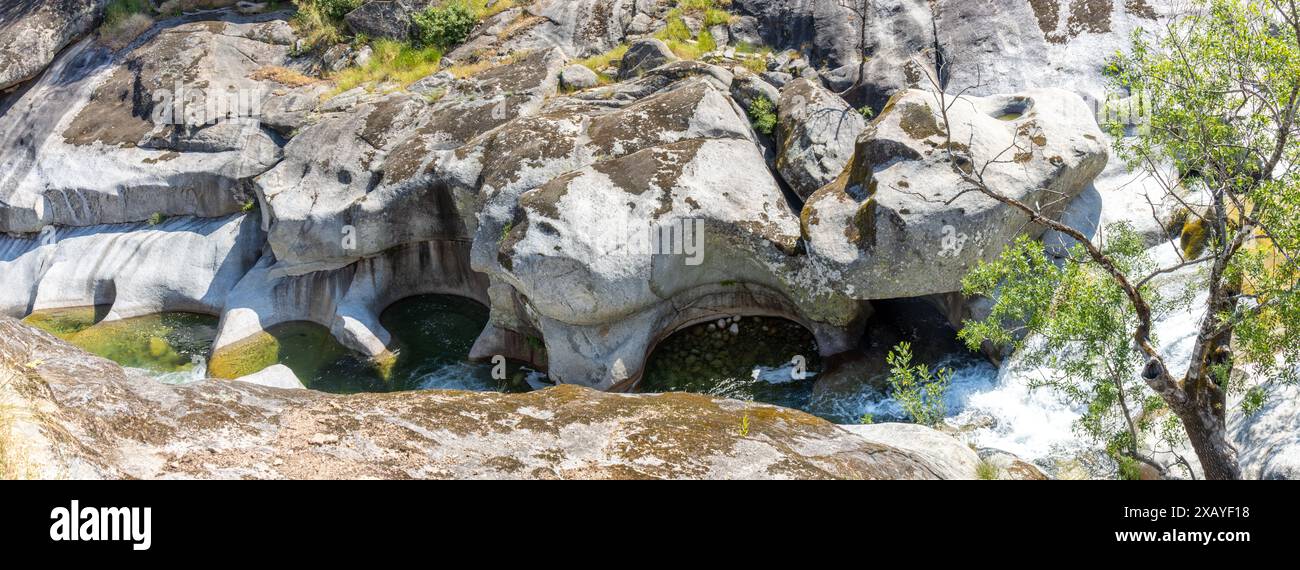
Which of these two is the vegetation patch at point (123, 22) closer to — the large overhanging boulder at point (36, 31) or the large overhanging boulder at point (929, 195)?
the large overhanging boulder at point (36, 31)

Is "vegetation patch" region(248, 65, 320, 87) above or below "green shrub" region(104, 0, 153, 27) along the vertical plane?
below

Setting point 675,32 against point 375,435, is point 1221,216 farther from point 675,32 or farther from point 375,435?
point 675,32

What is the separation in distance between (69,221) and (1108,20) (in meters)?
34.9

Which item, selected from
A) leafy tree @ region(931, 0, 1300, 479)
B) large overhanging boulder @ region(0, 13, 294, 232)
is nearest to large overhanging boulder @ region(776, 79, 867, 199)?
leafy tree @ region(931, 0, 1300, 479)

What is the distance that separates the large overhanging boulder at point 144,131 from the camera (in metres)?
26.7

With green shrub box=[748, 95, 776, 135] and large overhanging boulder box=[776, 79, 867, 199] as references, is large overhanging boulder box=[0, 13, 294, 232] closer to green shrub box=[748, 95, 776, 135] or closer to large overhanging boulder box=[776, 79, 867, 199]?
green shrub box=[748, 95, 776, 135]

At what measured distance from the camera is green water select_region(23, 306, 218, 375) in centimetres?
2294

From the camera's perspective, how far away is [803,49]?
27.6 m

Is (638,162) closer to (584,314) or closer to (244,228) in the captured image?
(584,314)

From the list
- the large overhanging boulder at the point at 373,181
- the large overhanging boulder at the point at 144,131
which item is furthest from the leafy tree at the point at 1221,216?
the large overhanging boulder at the point at 144,131

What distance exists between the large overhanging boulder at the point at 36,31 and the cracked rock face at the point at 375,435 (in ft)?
101

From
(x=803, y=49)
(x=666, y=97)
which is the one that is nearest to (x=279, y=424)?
(x=666, y=97)

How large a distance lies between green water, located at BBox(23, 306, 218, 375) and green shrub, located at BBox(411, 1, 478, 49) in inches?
539

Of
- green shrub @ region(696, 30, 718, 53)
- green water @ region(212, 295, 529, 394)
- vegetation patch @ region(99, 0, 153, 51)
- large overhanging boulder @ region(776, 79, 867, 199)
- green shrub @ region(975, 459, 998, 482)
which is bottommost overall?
green water @ region(212, 295, 529, 394)
